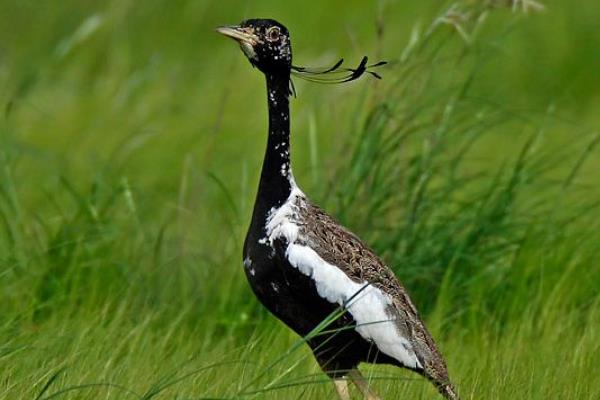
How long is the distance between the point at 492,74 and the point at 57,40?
3110 millimetres

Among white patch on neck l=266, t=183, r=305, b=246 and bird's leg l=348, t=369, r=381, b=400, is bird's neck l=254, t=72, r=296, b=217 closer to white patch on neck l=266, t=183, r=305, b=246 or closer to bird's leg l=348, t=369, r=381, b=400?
white patch on neck l=266, t=183, r=305, b=246

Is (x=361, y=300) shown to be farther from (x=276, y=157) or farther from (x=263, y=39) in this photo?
(x=263, y=39)

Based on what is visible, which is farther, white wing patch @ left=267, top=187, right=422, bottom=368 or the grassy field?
the grassy field

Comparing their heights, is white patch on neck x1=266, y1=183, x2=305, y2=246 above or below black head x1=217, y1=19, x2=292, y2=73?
below

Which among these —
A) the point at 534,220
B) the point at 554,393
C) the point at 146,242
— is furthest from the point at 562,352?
the point at 146,242

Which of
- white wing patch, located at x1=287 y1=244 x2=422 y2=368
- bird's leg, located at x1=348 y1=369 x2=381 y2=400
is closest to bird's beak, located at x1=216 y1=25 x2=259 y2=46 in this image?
white wing patch, located at x1=287 y1=244 x2=422 y2=368

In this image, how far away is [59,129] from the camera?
31.8 ft

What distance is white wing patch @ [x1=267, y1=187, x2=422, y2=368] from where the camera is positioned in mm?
4680

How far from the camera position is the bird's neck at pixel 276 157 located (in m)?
4.86

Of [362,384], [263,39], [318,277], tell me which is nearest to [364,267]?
[318,277]

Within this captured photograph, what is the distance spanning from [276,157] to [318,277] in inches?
19.1

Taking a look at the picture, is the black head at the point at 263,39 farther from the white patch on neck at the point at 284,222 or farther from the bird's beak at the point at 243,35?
the white patch on neck at the point at 284,222

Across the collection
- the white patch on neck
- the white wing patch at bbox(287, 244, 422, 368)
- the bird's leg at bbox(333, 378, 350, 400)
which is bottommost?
the bird's leg at bbox(333, 378, 350, 400)

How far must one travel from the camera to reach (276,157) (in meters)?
4.96
